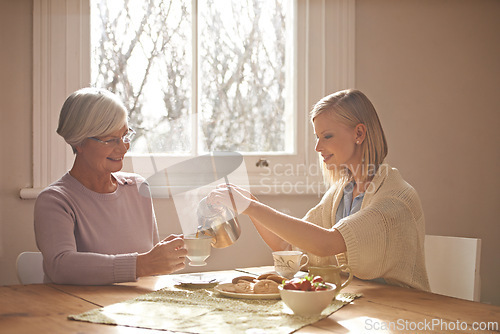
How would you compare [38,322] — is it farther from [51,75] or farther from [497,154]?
[497,154]

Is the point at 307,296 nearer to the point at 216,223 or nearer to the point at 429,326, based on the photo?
the point at 429,326

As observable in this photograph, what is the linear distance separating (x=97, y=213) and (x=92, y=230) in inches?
2.6

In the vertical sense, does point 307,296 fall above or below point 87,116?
below

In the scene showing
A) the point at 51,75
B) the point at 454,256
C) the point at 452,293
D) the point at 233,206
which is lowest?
the point at 452,293

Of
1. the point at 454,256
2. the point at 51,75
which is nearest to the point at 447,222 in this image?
the point at 454,256

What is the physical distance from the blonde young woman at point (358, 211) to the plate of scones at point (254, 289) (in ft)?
0.77

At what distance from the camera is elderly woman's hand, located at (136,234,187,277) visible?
1.58 metres

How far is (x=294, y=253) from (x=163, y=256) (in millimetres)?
387

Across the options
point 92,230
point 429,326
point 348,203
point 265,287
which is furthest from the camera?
point 348,203

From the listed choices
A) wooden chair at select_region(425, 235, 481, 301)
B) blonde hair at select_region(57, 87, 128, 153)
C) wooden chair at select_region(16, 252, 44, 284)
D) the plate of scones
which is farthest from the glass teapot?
wooden chair at select_region(425, 235, 481, 301)

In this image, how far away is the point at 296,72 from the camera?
2654 millimetres

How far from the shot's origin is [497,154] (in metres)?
A: 2.86

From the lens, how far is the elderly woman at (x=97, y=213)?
1591 millimetres

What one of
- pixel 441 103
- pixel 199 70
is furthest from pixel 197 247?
pixel 441 103
